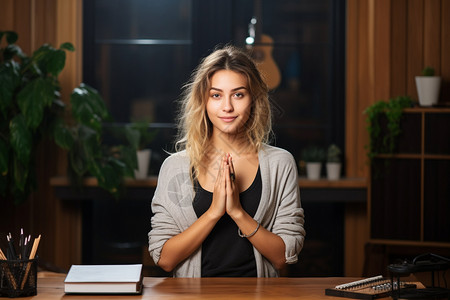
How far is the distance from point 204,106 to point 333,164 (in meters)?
2.34

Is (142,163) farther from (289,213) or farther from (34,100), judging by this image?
(289,213)

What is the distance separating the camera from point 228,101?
7.53ft

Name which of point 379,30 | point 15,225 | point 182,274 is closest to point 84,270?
point 182,274

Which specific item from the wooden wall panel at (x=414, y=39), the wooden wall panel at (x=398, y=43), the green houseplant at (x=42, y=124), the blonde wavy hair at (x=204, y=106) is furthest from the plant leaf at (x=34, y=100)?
the wooden wall panel at (x=414, y=39)

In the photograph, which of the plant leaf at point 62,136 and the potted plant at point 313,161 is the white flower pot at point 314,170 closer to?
the potted plant at point 313,161

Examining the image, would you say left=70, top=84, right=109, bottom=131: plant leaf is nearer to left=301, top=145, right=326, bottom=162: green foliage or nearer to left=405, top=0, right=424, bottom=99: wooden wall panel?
left=301, top=145, right=326, bottom=162: green foliage

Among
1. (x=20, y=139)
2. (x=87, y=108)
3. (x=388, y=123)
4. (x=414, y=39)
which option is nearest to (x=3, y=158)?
(x=20, y=139)

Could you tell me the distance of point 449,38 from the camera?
14.7 ft

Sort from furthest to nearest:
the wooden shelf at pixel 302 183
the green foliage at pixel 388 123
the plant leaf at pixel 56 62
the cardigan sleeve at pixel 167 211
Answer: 1. the wooden shelf at pixel 302 183
2. the green foliage at pixel 388 123
3. the plant leaf at pixel 56 62
4. the cardigan sleeve at pixel 167 211

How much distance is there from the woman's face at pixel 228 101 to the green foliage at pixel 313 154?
7.54ft

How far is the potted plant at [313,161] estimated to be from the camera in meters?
4.56

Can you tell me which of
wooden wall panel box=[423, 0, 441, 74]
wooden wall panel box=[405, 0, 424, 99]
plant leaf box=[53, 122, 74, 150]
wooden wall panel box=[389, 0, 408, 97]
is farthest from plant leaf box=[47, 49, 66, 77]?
wooden wall panel box=[423, 0, 441, 74]

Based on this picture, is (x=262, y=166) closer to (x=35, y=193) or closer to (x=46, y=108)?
(x=46, y=108)

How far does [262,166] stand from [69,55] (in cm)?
267
